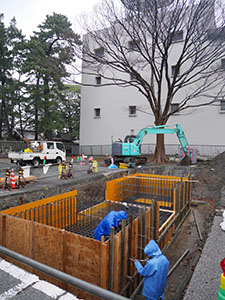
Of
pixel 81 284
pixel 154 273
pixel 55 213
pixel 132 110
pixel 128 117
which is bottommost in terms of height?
pixel 154 273

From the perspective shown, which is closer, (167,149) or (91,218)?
(91,218)

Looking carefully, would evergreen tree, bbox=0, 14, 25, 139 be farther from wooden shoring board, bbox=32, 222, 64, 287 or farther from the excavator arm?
wooden shoring board, bbox=32, 222, 64, 287

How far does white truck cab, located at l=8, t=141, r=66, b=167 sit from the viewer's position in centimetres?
1554

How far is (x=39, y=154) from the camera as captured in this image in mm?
16344

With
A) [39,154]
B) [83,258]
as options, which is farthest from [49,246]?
[39,154]

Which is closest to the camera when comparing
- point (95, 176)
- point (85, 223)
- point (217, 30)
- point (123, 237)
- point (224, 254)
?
point (123, 237)

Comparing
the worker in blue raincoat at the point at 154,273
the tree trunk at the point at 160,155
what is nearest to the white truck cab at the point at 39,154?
the tree trunk at the point at 160,155

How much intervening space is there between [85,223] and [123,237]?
351 centimetres

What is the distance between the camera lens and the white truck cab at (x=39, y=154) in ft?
51.0

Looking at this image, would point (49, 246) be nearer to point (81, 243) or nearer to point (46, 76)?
point (81, 243)

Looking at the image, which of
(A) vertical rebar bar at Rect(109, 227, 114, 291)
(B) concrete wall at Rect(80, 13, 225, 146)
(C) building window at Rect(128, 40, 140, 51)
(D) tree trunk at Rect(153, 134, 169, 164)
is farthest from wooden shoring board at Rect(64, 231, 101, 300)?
(B) concrete wall at Rect(80, 13, 225, 146)

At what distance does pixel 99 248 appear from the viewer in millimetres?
3475

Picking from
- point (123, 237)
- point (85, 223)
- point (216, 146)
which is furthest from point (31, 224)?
point (216, 146)

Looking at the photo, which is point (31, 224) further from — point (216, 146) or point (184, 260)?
point (216, 146)
